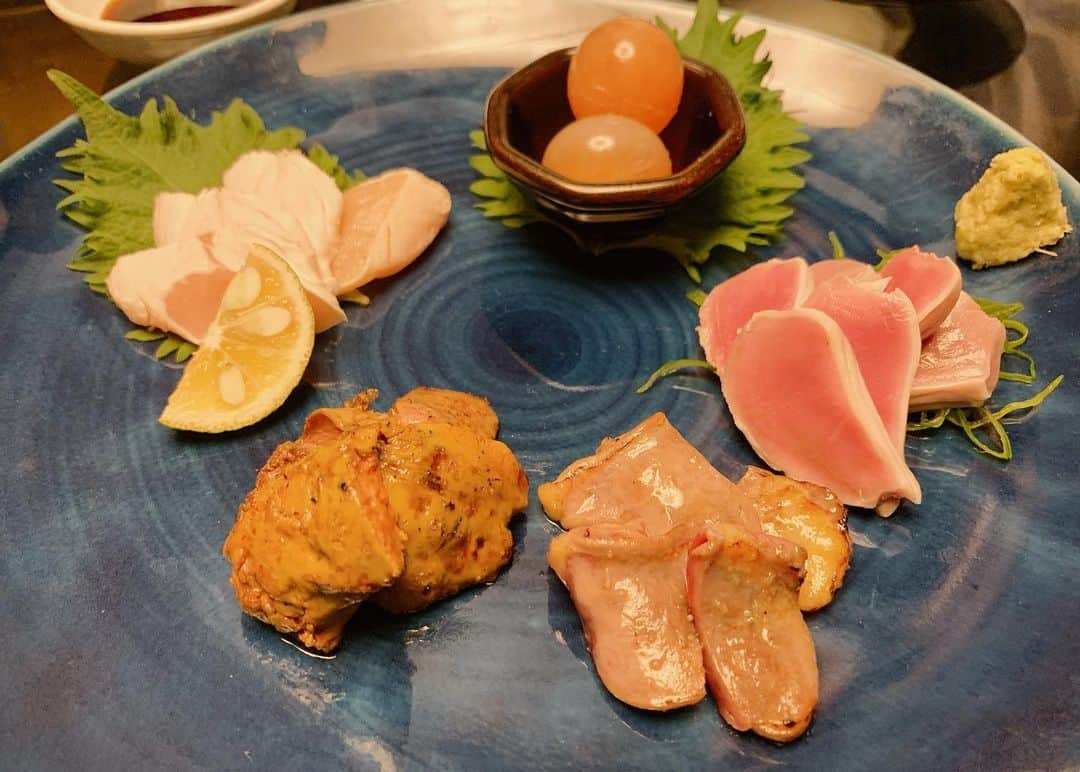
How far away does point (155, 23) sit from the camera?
144 inches

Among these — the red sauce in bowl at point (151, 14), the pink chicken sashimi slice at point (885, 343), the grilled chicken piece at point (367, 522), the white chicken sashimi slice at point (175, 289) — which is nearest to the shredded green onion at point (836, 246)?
the pink chicken sashimi slice at point (885, 343)

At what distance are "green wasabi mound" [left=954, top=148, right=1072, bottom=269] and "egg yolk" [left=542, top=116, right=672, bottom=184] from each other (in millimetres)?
1092

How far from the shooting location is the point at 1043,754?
179cm

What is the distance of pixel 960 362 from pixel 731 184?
3.86 feet

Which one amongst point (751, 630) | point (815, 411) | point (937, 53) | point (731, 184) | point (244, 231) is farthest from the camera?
point (937, 53)

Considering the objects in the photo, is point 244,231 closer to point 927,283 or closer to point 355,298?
point 355,298

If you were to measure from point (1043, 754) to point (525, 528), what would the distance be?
4.34 ft

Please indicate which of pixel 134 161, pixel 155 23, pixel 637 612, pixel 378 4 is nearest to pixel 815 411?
pixel 637 612

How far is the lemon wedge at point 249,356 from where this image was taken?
2420 mm

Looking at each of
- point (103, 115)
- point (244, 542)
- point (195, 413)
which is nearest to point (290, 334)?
point (195, 413)

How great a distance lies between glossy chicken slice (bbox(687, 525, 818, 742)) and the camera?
184 centimetres

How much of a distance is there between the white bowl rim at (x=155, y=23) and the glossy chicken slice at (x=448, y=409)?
7.10 feet

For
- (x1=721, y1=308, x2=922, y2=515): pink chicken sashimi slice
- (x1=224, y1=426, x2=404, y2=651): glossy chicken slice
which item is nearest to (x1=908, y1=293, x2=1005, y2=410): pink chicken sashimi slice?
(x1=721, y1=308, x2=922, y2=515): pink chicken sashimi slice

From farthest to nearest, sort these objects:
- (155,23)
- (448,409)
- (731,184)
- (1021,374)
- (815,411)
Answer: (155,23), (731,184), (1021,374), (448,409), (815,411)
